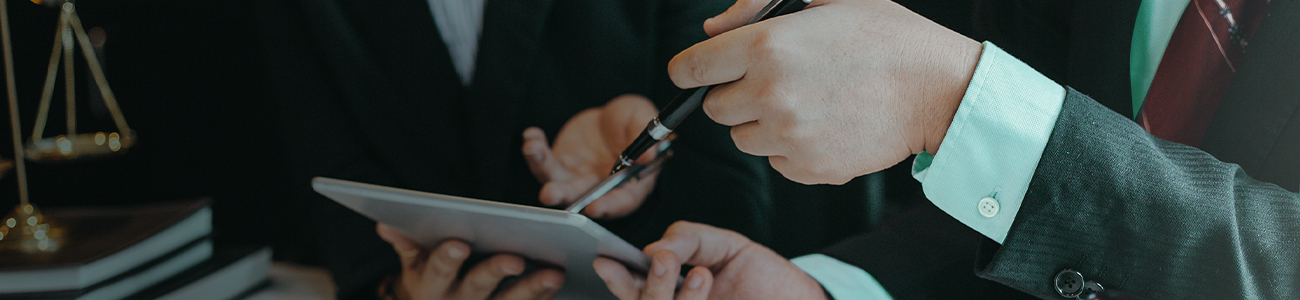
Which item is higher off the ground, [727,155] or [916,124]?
[916,124]

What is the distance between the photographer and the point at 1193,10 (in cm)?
39

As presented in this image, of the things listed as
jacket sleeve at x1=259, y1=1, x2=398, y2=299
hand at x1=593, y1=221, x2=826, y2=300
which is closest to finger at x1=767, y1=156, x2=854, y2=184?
hand at x1=593, y1=221, x2=826, y2=300

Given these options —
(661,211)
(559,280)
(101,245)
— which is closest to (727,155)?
(661,211)

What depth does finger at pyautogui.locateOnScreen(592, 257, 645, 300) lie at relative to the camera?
1.38ft

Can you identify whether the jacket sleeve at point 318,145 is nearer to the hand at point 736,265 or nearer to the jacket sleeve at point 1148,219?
the hand at point 736,265

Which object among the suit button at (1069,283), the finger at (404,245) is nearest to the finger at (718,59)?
the suit button at (1069,283)

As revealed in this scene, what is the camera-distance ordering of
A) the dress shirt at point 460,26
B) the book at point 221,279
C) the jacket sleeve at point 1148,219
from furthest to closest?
the dress shirt at point 460,26 < the book at point 221,279 < the jacket sleeve at point 1148,219

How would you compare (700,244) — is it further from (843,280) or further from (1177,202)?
(1177,202)

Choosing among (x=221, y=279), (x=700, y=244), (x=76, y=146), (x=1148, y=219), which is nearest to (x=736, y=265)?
(x=700, y=244)

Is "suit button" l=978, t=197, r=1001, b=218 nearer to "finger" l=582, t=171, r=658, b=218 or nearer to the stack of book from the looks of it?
"finger" l=582, t=171, r=658, b=218

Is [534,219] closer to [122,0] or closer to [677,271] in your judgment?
[677,271]

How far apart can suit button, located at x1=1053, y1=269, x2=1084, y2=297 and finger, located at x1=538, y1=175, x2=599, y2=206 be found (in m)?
0.47

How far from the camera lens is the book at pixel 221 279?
0.54m

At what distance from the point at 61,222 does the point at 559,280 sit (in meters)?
0.55
